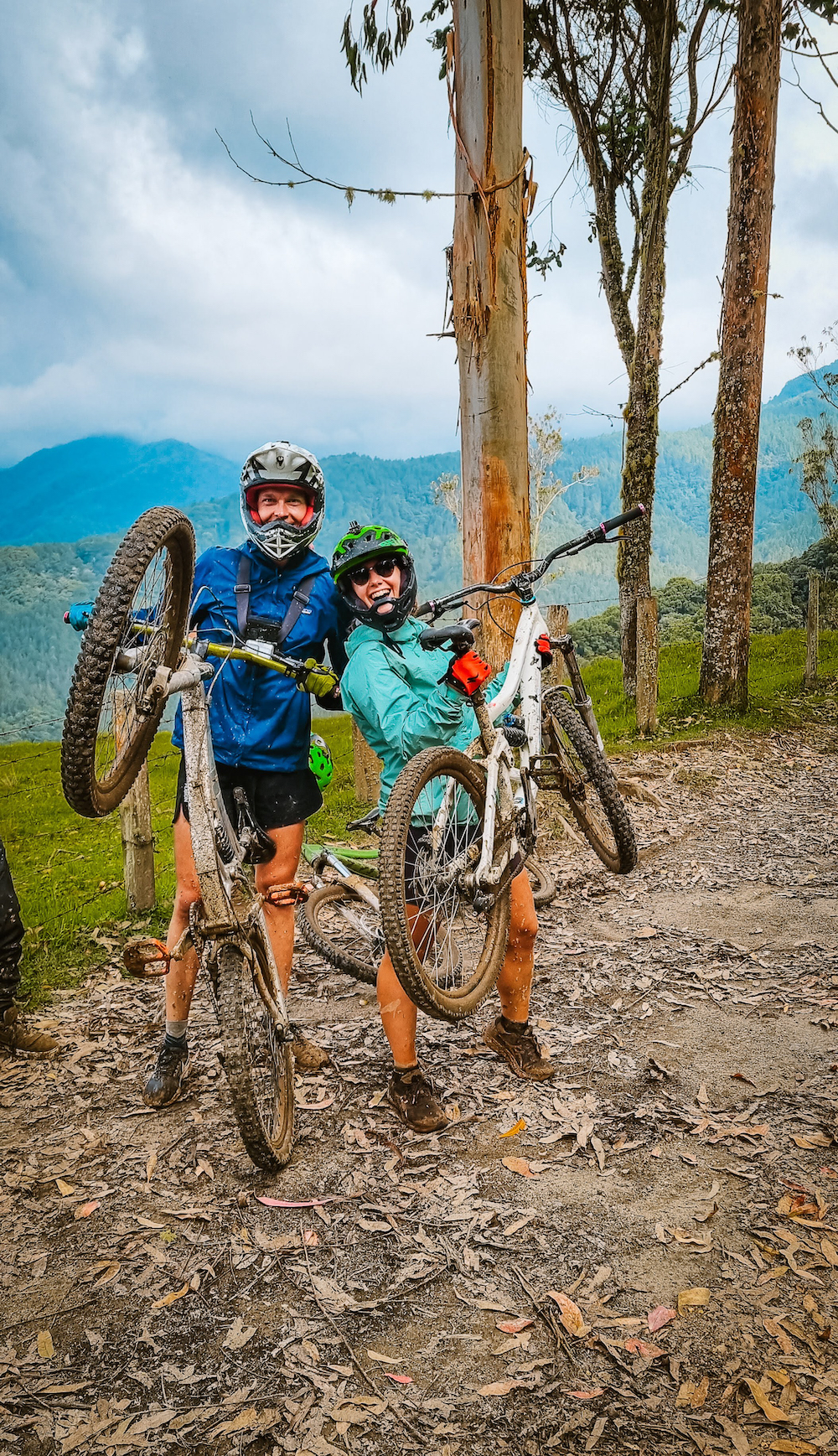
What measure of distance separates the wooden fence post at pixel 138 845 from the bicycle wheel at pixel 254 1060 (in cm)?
249

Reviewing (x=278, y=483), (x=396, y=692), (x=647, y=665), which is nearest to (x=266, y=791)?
(x=396, y=692)

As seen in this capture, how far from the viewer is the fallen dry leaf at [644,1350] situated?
219 cm

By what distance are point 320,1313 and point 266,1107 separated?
0.76 meters

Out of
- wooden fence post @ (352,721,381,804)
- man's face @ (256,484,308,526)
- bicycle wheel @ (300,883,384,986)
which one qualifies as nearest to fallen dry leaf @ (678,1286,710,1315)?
bicycle wheel @ (300,883,384,986)

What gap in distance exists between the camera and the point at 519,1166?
9.92 feet

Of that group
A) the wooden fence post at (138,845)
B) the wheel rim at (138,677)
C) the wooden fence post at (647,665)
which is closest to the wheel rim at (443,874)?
the wheel rim at (138,677)

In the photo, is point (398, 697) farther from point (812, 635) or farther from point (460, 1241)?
point (812, 635)

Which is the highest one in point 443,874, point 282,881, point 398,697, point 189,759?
point 398,697

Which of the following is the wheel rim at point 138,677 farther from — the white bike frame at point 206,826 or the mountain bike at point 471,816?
the mountain bike at point 471,816

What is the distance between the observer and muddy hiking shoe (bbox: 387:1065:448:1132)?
327 cm

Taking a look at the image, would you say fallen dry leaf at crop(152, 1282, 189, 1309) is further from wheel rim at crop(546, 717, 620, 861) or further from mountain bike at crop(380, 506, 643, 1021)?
wheel rim at crop(546, 717, 620, 861)

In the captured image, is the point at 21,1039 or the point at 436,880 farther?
the point at 21,1039

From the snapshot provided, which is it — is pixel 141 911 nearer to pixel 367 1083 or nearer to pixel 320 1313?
pixel 367 1083

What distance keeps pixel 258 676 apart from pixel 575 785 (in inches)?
79.7
